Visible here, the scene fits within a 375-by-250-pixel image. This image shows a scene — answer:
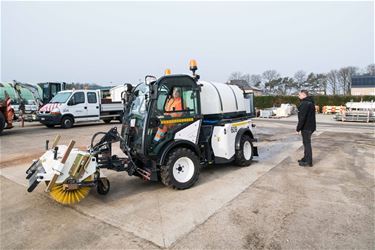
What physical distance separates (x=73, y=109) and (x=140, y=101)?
9643 mm

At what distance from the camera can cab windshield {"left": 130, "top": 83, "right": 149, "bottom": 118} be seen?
455cm

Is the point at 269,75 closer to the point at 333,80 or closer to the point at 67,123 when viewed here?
the point at 333,80

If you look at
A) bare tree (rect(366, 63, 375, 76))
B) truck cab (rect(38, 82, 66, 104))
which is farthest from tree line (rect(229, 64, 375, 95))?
truck cab (rect(38, 82, 66, 104))

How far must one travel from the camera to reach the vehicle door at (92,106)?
45.2 ft

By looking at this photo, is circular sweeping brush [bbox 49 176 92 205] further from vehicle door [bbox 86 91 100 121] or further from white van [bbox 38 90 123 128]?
vehicle door [bbox 86 91 100 121]

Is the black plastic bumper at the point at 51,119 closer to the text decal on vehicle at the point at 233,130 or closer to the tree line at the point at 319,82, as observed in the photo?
the text decal on vehicle at the point at 233,130

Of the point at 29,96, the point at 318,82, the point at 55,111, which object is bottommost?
the point at 55,111

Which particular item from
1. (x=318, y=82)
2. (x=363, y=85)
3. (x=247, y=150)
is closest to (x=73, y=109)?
(x=247, y=150)

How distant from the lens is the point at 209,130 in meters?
5.35

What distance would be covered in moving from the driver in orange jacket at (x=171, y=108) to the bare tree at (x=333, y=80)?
54796 mm

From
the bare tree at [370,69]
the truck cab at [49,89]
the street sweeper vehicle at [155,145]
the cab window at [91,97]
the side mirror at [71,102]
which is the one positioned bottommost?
the street sweeper vehicle at [155,145]

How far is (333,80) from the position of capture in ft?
171

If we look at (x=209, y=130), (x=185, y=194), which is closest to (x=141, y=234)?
(x=185, y=194)

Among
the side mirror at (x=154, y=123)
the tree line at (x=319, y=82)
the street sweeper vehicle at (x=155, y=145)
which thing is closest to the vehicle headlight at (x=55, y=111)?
the street sweeper vehicle at (x=155, y=145)
